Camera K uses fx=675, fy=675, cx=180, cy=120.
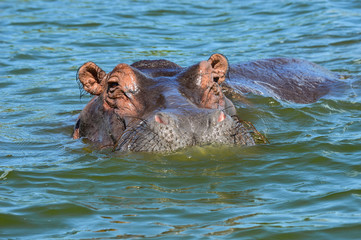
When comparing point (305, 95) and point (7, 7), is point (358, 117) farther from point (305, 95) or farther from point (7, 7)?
point (7, 7)

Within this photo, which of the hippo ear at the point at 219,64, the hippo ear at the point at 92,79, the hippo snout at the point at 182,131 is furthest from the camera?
the hippo ear at the point at 219,64

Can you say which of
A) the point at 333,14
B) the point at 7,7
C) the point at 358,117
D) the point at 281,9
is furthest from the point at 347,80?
the point at 7,7

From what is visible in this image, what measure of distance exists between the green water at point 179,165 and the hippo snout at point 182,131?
18 cm

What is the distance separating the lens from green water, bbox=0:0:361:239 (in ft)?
19.9

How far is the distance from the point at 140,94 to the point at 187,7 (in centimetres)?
1426

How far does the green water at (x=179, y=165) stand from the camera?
19.9ft

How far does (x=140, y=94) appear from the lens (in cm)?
845

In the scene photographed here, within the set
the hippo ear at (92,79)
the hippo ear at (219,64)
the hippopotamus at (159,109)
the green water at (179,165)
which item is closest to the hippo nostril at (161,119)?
the hippopotamus at (159,109)

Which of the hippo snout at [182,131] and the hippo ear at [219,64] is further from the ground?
the hippo ear at [219,64]

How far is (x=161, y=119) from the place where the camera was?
736 centimetres

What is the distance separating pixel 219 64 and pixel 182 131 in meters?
2.65

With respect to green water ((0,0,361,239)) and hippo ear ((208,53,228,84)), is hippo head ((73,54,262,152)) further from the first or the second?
green water ((0,0,361,239))

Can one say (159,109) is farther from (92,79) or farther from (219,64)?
(219,64)

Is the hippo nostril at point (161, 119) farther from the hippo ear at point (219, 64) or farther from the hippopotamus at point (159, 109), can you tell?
the hippo ear at point (219, 64)
